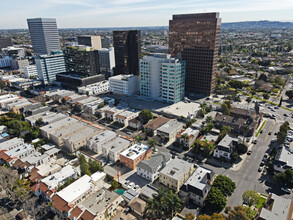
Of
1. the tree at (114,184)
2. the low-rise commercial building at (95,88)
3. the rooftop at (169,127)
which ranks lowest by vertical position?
the tree at (114,184)

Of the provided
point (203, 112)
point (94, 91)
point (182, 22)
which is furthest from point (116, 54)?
point (203, 112)

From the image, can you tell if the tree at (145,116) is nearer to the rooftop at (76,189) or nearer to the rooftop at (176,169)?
the rooftop at (176,169)

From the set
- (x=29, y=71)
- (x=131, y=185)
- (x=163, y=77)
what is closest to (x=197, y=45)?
(x=163, y=77)

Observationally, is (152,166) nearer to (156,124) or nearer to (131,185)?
(131,185)

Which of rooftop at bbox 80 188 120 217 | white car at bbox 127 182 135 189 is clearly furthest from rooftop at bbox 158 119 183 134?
rooftop at bbox 80 188 120 217

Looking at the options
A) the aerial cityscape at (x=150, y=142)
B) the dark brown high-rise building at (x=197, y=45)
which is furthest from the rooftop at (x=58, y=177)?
the dark brown high-rise building at (x=197, y=45)
